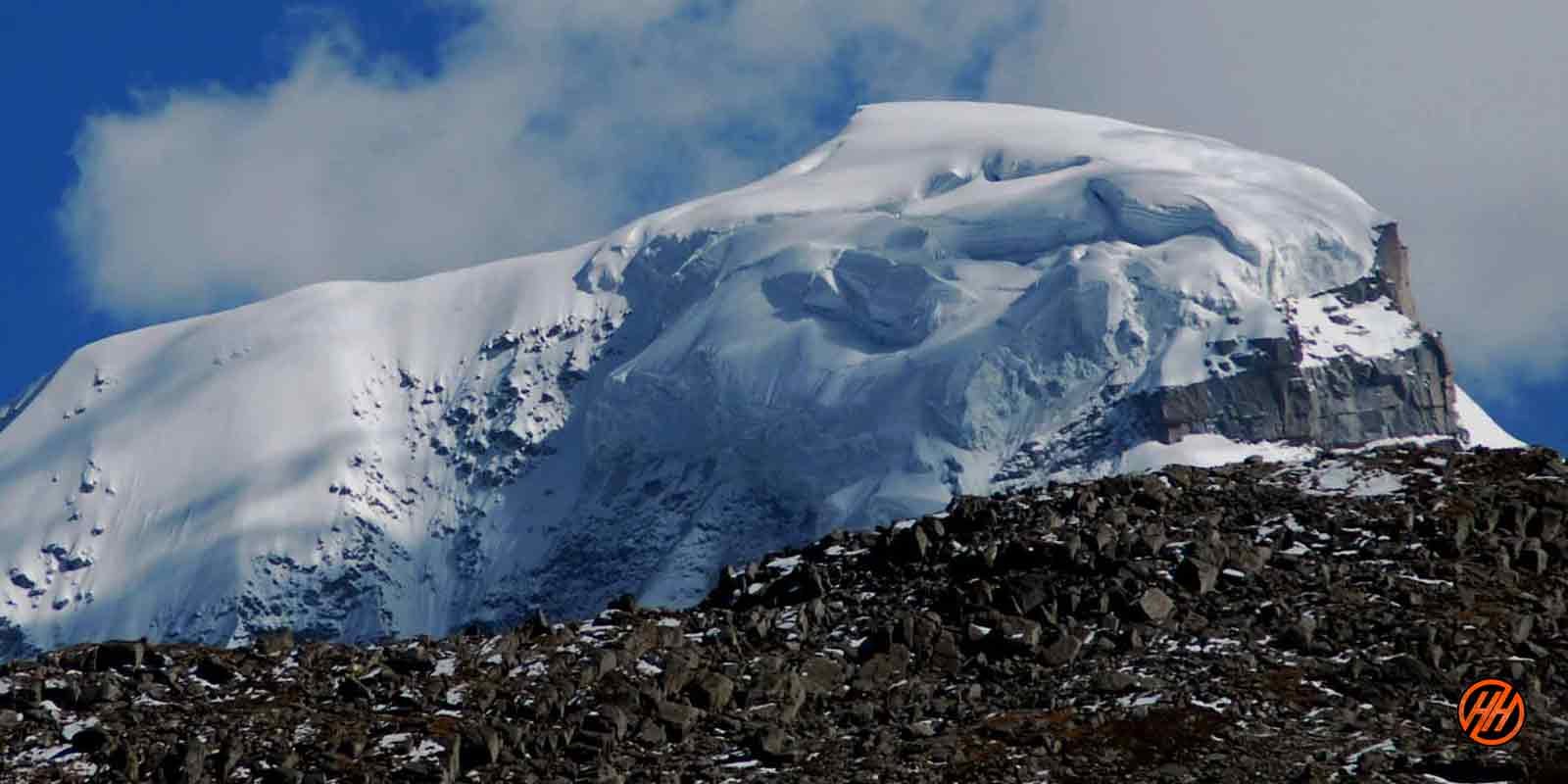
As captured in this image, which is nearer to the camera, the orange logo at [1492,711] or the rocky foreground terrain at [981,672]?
the orange logo at [1492,711]

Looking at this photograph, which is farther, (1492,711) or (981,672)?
(981,672)

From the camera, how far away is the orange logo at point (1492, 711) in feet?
126

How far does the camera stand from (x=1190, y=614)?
43.5 metres

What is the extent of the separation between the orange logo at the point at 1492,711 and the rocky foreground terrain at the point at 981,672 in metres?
0.22

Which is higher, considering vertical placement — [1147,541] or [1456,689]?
[1147,541]

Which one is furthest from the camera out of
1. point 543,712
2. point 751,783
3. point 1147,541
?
point 1147,541

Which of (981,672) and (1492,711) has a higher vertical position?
(981,672)

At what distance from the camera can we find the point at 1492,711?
128 feet

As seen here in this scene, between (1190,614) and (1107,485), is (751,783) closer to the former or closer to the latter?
(1190,614)

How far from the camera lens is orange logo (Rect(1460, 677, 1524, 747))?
38312 millimetres

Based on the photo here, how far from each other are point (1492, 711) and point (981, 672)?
24.7 feet

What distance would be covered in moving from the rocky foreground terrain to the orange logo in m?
0.22

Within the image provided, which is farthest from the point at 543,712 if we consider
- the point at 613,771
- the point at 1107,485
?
the point at 1107,485

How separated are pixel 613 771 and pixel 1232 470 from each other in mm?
18520
